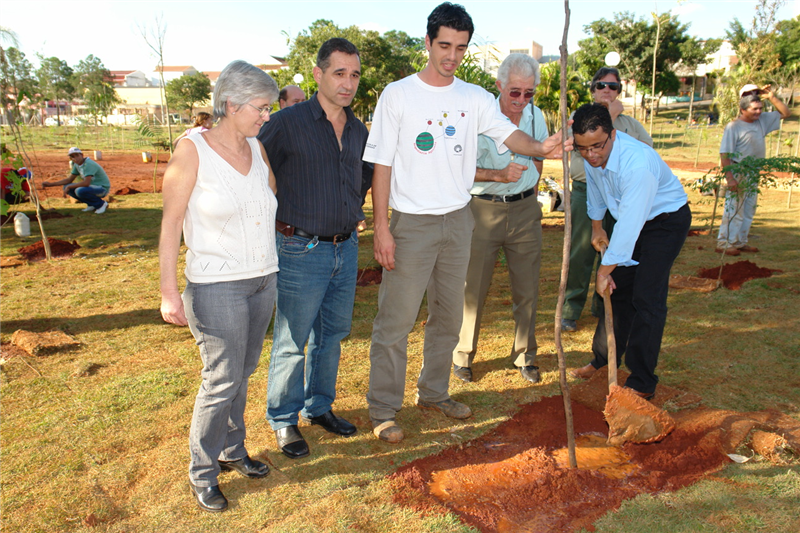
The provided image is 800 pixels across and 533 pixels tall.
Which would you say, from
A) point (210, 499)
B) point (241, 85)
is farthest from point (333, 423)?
point (241, 85)

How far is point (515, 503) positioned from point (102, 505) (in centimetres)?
197

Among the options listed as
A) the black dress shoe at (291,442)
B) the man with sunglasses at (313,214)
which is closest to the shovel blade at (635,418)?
the man with sunglasses at (313,214)

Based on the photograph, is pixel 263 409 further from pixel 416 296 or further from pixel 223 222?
pixel 223 222

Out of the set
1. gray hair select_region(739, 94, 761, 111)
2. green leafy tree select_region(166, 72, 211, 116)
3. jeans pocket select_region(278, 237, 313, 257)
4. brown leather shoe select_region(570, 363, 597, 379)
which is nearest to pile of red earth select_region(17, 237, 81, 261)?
jeans pocket select_region(278, 237, 313, 257)

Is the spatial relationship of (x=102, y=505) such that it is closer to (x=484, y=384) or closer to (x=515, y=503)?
(x=515, y=503)

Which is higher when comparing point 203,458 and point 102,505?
point 203,458

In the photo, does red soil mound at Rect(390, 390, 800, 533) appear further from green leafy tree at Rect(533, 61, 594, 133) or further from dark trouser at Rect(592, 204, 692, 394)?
green leafy tree at Rect(533, 61, 594, 133)

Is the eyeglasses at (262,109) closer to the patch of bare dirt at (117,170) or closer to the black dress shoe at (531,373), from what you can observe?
the black dress shoe at (531,373)

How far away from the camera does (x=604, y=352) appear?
3.97m

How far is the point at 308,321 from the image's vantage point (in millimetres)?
3037

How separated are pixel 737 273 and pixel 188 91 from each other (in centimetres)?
5378

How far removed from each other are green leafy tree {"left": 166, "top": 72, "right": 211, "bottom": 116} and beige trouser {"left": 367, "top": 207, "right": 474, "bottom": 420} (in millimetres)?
51135

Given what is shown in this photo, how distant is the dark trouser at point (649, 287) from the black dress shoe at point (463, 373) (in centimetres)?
106

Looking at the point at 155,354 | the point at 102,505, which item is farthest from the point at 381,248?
the point at 155,354
